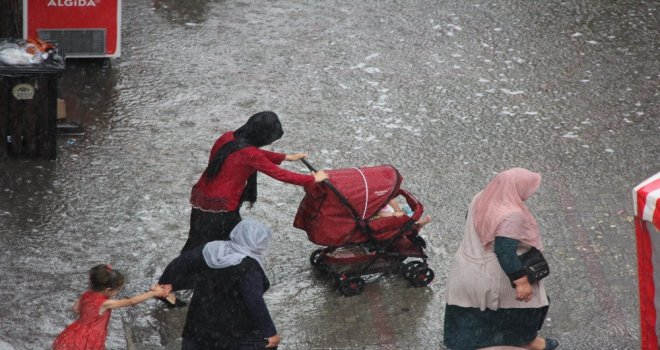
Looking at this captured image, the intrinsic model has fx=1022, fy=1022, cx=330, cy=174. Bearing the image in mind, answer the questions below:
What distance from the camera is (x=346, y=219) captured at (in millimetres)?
7414

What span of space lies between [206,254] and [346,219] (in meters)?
1.59

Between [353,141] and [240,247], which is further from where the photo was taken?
[353,141]

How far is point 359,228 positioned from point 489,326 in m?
1.19

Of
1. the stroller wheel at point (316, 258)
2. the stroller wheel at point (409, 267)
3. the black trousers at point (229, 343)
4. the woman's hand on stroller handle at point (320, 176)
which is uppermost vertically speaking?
the woman's hand on stroller handle at point (320, 176)

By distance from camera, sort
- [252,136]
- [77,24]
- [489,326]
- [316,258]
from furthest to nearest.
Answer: [77,24]
[316,258]
[252,136]
[489,326]

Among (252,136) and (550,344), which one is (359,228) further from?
(550,344)

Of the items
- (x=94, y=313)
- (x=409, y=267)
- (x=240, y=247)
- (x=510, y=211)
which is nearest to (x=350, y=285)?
(x=409, y=267)

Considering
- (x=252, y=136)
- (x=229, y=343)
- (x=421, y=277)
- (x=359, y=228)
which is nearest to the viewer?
(x=229, y=343)

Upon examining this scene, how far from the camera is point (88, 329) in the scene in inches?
240

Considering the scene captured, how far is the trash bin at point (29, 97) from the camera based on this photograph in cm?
886

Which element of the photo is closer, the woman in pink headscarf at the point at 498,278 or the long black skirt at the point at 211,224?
the woman in pink headscarf at the point at 498,278

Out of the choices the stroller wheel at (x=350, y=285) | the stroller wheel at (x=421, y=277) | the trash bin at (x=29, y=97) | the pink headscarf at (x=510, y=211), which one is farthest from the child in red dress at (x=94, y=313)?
the trash bin at (x=29, y=97)

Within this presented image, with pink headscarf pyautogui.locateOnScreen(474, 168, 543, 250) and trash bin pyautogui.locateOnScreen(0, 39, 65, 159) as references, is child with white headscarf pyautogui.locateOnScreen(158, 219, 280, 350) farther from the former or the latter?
trash bin pyautogui.locateOnScreen(0, 39, 65, 159)

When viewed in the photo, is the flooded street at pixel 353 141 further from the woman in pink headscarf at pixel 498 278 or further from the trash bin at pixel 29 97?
the woman in pink headscarf at pixel 498 278
